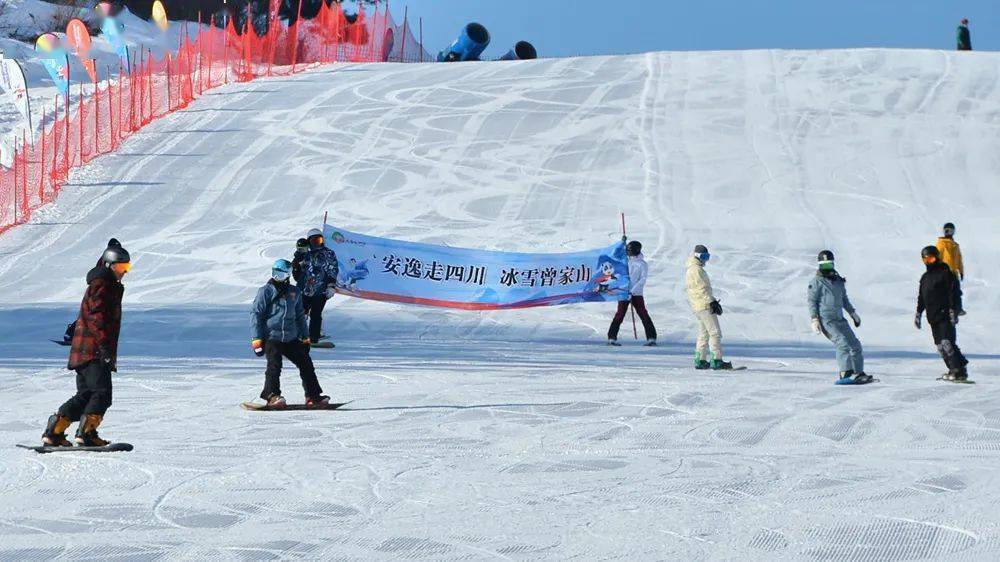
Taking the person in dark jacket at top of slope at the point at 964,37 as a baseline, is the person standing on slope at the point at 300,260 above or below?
below

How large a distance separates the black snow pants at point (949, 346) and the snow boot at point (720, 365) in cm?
196

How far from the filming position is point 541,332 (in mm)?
17641

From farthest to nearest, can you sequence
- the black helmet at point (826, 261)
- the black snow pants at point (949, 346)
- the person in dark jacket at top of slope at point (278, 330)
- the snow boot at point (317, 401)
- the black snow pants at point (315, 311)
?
the black snow pants at point (315, 311)
the black helmet at point (826, 261)
the black snow pants at point (949, 346)
the snow boot at point (317, 401)
the person in dark jacket at top of slope at point (278, 330)

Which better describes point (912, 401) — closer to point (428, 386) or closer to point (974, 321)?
point (428, 386)

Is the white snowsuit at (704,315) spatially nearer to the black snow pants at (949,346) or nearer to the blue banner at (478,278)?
the black snow pants at (949,346)

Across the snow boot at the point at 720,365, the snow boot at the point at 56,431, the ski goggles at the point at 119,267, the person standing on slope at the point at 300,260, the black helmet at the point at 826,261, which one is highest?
the ski goggles at the point at 119,267

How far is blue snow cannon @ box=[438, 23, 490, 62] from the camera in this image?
1841 inches

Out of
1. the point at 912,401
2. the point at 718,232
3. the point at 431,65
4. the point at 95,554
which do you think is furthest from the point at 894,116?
the point at 95,554

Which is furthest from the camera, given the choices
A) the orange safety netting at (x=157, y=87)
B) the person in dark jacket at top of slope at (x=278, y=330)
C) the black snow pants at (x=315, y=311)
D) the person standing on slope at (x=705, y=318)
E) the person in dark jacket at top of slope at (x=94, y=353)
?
the orange safety netting at (x=157, y=87)

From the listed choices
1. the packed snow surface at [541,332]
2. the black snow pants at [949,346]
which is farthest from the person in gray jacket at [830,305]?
the black snow pants at [949,346]

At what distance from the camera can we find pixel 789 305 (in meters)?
19.1

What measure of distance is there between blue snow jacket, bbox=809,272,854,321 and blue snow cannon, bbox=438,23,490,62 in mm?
34505

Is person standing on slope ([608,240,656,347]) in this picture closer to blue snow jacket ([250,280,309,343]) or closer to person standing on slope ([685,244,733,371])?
person standing on slope ([685,244,733,371])

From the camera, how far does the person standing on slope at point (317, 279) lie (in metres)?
15.3
